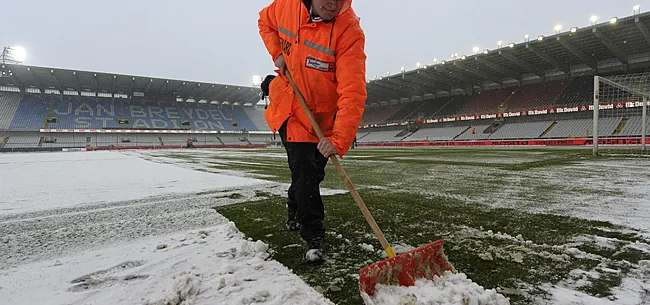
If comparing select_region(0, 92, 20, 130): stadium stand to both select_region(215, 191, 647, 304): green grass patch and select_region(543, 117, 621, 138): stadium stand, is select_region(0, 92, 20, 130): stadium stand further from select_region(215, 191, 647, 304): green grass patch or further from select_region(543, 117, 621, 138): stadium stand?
select_region(543, 117, 621, 138): stadium stand

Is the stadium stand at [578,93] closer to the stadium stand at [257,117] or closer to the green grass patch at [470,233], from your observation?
the green grass patch at [470,233]

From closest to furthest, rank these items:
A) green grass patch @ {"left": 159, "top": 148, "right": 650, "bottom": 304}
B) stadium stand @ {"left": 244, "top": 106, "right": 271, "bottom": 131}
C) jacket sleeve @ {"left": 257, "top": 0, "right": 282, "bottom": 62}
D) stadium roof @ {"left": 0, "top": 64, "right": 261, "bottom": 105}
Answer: green grass patch @ {"left": 159, "top": 148, "right": 650, "bottom": 304}, jacket sleeve @ {"left": 257, "top": 0, "right": 282, "bottom": 62}, stadium roof @ {"left": 0, "top": 64, "right": 261, "bottom": 105}, stadium stand @ {"left": 244, "top": 106, "right": 271, "bottom": 131}

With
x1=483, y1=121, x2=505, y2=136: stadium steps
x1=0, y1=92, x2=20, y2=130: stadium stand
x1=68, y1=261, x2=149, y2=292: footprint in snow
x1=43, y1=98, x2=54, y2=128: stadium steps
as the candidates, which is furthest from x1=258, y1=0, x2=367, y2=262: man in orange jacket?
x1=0, y1=92, x2=20, y2=130: stadium stand

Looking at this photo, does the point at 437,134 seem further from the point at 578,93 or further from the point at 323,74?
the point at 323,74

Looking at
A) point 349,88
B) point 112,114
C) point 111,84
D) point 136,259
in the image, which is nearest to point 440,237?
point 349,88

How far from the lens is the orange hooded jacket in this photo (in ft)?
6.18

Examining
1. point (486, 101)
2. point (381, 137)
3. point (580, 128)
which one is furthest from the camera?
point (381, 137)

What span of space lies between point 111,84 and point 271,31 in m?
48.9

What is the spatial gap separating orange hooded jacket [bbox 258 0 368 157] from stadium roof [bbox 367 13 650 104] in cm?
2943

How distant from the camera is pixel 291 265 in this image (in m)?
1.71

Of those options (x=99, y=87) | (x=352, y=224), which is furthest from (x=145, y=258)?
(x=99, y=87)

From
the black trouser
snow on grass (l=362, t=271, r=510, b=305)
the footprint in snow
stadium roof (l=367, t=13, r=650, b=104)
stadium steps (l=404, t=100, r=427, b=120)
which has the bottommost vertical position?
the footprint in snow

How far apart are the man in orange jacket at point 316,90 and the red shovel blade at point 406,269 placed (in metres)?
0.48

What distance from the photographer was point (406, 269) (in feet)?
4.84
